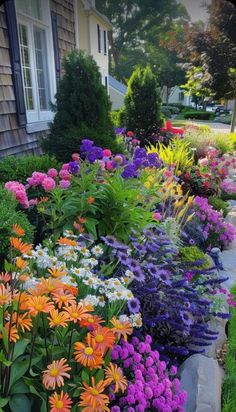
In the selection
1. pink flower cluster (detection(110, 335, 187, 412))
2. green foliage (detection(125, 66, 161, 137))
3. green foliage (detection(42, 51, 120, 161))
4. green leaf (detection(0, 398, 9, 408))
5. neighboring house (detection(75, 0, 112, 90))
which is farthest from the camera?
neighboring house (detection(75, 0, 112, 90))

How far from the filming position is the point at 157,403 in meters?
1.46

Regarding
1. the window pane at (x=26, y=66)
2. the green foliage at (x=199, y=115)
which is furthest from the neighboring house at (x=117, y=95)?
the window pane at (x=26, y=66)

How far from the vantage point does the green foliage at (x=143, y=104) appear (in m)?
7.17

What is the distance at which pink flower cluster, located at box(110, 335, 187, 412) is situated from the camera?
143cm

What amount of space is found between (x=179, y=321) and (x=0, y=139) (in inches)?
116

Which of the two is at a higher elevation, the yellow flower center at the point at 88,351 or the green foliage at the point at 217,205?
the yellow flower center at the point at 88,351

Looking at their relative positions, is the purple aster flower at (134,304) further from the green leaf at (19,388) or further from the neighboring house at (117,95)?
the neighboring house at (117,95)

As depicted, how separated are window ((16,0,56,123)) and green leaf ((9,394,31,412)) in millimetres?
4169

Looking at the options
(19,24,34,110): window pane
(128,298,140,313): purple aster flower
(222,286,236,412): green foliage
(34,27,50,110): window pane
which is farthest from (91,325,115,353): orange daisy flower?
(34,27,50,110): window pane

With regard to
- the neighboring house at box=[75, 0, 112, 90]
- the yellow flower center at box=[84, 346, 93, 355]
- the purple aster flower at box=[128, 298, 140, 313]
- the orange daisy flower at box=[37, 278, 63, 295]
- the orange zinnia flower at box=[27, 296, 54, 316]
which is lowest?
the purple aster flower at box=[128, 298, 140, 313]

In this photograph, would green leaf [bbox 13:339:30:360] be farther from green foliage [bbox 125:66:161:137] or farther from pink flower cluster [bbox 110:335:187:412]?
green foliage [bbox 125:66:161:137]

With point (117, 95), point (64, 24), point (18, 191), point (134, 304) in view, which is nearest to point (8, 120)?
point (18, 191)

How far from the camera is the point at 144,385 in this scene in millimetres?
1496

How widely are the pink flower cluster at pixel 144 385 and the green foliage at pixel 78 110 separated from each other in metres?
2.77
